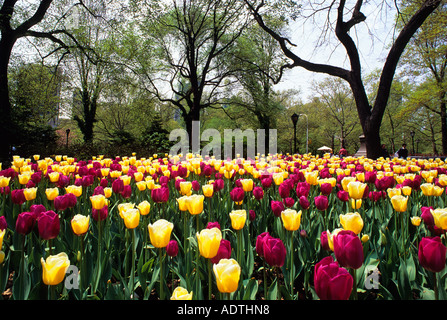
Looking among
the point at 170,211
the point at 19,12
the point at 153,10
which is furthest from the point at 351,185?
the point at 153,10

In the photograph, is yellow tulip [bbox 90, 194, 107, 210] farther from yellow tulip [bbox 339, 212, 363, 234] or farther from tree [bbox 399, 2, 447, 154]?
tree [bbox 399, 2, 447, 154]

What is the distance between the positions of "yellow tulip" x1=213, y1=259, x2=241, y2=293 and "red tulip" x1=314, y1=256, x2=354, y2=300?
Answer: 0.26 m

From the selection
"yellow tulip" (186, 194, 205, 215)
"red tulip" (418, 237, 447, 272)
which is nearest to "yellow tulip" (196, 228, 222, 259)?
"yellow tulip" (186, 194, 205, 215)

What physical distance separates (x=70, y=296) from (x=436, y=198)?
3.54m

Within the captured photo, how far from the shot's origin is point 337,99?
129 feet

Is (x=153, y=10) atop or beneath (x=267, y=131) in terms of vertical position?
atop

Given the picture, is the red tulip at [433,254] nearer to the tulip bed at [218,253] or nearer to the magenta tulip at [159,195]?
the tulip bed at [218,253]

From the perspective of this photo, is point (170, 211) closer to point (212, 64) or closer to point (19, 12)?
point (19, 12)

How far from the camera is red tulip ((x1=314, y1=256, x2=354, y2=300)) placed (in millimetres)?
868

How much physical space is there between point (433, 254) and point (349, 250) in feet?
1.17

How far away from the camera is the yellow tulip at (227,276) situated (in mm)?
951

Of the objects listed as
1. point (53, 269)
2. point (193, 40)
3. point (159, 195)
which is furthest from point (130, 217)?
point (193, 40)

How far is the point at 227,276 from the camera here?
0.95 metres

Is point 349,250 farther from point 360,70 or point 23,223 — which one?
point 360,70
